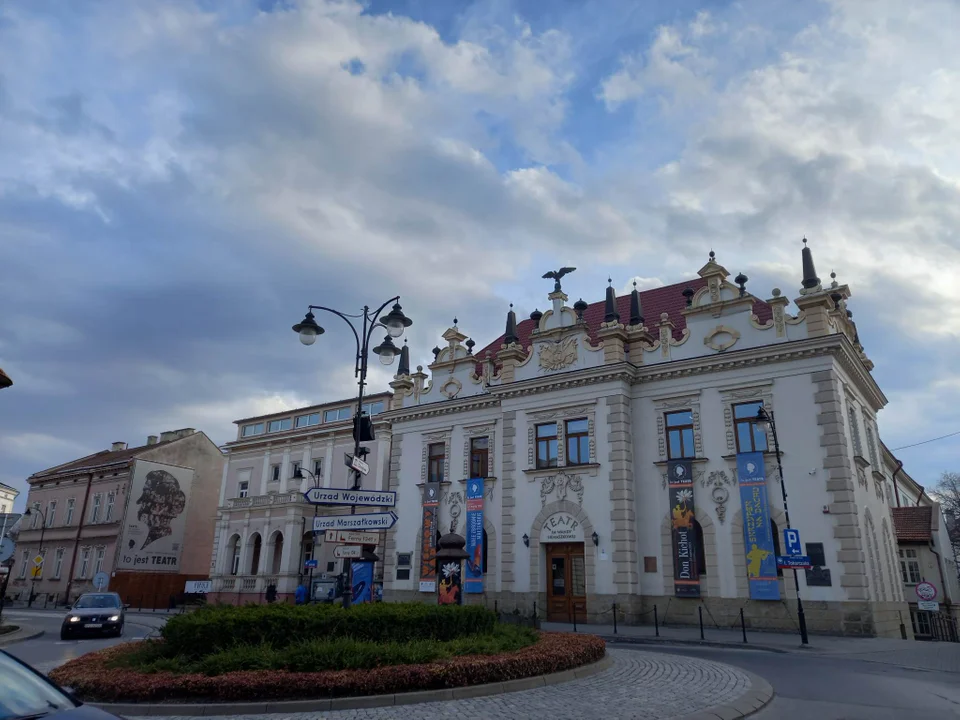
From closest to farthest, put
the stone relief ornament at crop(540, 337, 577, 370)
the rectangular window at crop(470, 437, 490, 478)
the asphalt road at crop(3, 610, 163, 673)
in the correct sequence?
1. the asphalt road at crop(3, 610, 163, 673)
2. the stone relief ornament at crop(540, 337, 577, 370)
3. the rectangular window at crop(470, 437, 490, 478)

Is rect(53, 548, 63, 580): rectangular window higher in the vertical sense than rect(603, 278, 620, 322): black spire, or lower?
lower

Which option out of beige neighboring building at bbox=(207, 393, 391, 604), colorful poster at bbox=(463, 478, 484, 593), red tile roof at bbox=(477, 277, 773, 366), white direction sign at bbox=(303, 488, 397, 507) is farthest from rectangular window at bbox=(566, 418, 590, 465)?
white direction sign at bbox=(303, 488, 397, 507)

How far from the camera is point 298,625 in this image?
39.2 feet

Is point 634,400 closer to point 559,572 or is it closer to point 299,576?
point 559,572

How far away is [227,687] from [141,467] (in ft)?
155

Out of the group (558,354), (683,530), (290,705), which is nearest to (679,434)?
(683,530)

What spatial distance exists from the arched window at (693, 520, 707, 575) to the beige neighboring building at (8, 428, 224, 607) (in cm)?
3906

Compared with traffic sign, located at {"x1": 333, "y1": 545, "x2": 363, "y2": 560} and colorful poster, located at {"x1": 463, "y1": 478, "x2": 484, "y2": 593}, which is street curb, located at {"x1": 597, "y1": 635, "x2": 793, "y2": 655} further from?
colorful poster, located at {"x1": 463, "y1": 478, "x2": 484, "y2": 593}

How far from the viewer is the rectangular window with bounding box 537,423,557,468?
3158 centimetres

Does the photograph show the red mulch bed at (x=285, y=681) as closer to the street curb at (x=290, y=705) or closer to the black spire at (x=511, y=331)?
the street curb at (x=290, y=705)

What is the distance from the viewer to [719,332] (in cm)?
2870

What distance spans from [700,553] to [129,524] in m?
41.8

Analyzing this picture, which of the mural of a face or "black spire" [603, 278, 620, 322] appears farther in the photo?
the mural of a face

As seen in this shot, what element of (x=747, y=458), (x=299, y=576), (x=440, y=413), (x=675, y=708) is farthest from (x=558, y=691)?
(x=299, y=576)
